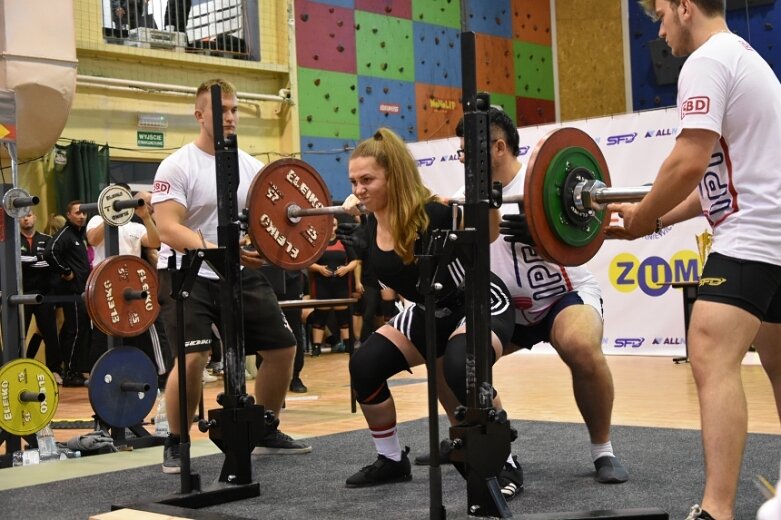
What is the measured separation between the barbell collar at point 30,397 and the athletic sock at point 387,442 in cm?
163

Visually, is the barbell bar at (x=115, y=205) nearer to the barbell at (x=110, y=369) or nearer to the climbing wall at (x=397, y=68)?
the barbell at (x=110, y=369)

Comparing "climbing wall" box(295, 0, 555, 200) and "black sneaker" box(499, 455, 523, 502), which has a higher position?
"climbing wall" box(295, 0, 555, 200)

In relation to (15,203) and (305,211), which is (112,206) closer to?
(15,203)

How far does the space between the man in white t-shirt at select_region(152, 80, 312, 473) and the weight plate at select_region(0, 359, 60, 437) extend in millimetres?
713

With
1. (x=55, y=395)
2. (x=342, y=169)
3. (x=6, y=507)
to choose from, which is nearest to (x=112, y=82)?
(x=342, y=169)

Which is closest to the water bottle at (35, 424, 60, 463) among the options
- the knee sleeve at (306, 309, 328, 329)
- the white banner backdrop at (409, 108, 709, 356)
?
the white banner backdrop at (409, 108, 709, 356)

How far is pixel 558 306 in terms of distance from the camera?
3.17 metres

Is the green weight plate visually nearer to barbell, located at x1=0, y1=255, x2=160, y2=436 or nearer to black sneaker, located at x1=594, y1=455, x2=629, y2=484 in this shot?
black sneaker, located at x1=594, y1=455, x2=629, y2=484

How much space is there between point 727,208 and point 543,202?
18.4 inches

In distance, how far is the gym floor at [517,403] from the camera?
4132 mm

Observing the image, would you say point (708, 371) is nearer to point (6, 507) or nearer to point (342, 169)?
point (6, 507)

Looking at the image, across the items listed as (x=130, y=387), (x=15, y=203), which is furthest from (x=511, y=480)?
(x=15, y=203)

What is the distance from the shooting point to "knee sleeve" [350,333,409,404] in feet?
10.2

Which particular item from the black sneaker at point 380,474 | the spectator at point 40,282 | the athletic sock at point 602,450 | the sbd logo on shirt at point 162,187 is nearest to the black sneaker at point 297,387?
the spectator at point 40,282
